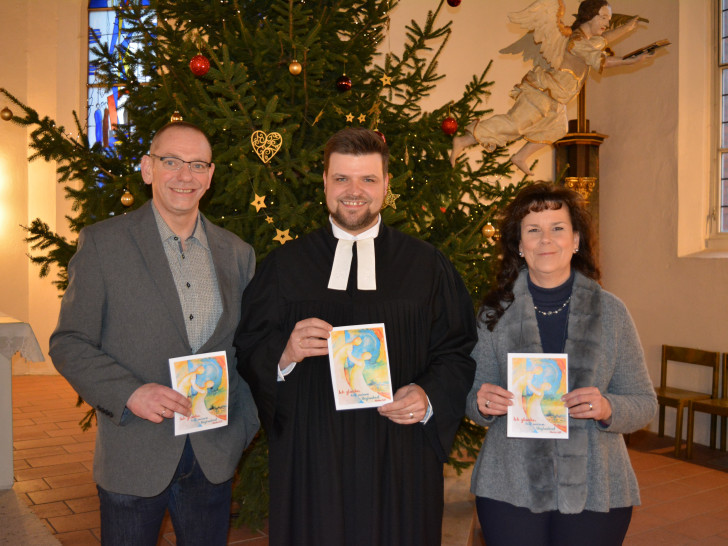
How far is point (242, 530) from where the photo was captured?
4.70 meters

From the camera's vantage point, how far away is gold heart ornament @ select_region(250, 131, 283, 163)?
354 cm

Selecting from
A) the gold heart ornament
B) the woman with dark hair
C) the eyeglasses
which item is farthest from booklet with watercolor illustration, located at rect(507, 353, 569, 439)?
the gold heart ornament

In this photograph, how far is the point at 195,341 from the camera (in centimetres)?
248

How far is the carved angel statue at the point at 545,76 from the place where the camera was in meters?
4.59

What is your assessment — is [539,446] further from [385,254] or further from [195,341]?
[195,341]

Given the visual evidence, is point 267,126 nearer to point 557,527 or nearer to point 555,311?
point 555,311

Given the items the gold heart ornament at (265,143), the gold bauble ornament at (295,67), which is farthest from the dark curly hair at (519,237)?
the gold bauble ornament at (295,67)

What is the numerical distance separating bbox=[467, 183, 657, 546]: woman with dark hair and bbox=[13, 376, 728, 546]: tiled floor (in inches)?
103

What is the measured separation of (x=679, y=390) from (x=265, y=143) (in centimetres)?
583

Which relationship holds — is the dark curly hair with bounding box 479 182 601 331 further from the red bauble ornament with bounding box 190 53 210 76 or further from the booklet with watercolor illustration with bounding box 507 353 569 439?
the red bauble ornament with bounding box 190 53 210 76

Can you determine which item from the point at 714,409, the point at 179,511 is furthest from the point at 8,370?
the point at 714,409

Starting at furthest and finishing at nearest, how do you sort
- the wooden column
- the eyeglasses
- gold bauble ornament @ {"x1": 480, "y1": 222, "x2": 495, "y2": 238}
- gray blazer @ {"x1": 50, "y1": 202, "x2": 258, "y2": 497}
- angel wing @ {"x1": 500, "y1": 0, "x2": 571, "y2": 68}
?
the wooden column, angel wing @ {"x1": 500, "y1": 0, "x2": 571, "y2": 68}, gold bauble ornament @ {"x1": 480, "y1": 222, "x2": 495, "y2": 238}, the eyeglasses, gray blazer @ {"x1": 50, "y1": 202, "x2": 258, "y2": 497}

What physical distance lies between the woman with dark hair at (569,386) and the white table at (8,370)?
13.5ft

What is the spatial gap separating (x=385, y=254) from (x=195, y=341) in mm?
801
